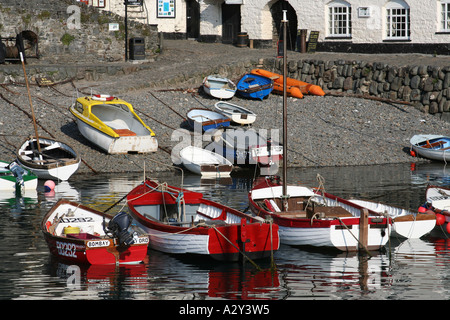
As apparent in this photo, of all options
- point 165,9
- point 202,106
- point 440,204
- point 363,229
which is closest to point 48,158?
point 202,106

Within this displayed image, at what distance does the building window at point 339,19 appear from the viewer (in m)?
40.6

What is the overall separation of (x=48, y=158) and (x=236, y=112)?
29.7 feet

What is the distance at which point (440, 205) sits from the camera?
64.2 feet

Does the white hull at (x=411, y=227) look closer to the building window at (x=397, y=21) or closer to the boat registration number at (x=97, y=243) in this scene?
the boat registration number at (x=97, y=243)

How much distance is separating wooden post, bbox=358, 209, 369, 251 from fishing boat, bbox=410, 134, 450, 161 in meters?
14.7

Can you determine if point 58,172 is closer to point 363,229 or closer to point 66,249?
Result: point 66,249

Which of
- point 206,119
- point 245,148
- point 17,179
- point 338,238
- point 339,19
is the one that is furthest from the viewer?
point 339,19

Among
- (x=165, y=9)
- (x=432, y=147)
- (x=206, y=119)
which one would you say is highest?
(x=165, y=9)

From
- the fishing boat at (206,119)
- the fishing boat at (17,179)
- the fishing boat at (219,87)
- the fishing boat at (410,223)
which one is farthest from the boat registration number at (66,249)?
the fishing boat at (219,87)

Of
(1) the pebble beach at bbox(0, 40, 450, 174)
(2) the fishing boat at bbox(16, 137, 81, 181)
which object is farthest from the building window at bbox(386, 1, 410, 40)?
(2) the fishing boat at bbox(16, 137, 81, 181)
